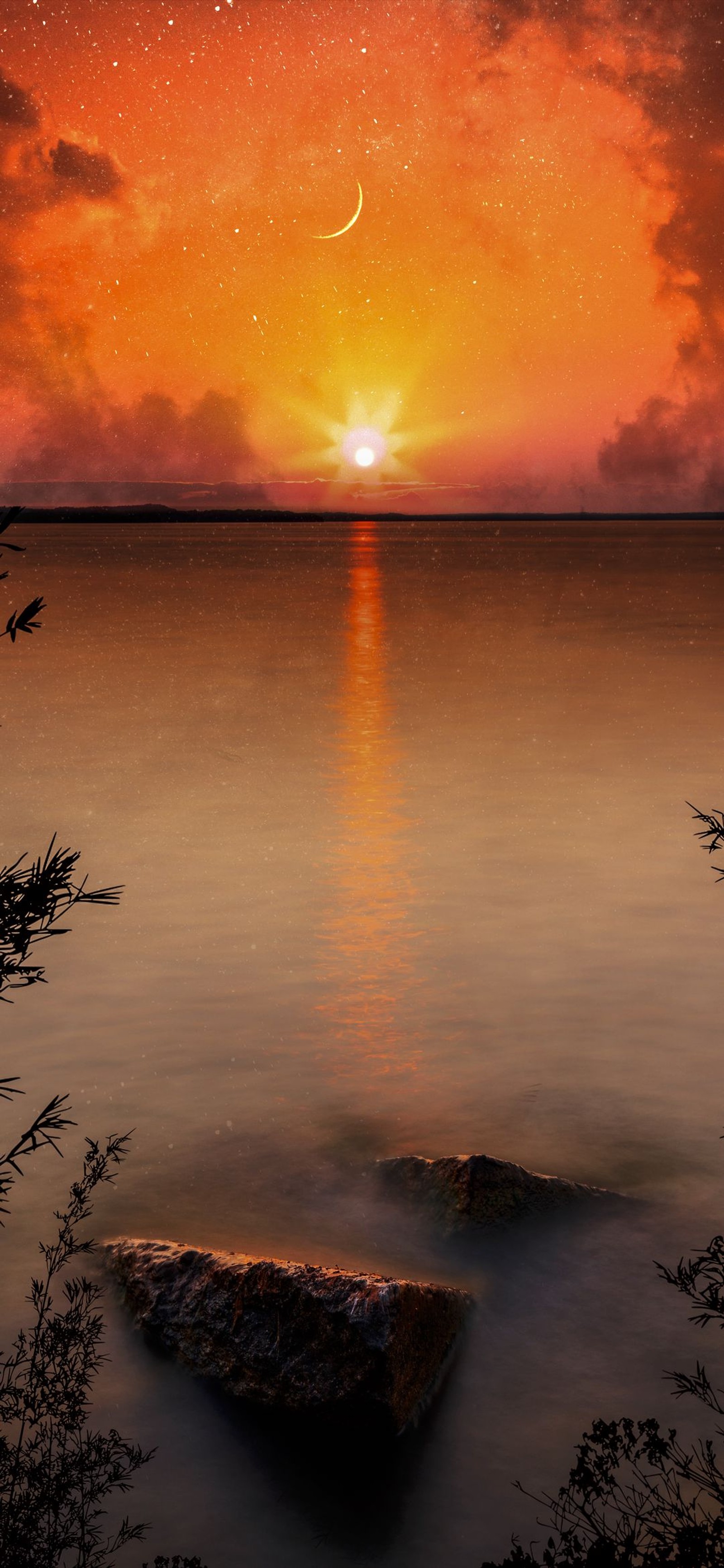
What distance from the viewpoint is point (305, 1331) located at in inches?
310

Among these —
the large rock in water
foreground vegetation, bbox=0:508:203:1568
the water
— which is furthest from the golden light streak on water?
foreground vegetation, bbox=0:508:203:1568

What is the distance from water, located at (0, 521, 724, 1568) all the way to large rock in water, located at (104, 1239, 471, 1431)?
0.22m

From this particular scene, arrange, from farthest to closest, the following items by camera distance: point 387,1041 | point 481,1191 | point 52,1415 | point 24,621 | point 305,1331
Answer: point 387,1041, point 481,1191, point 305,1331, point 52,1415, point 24,621

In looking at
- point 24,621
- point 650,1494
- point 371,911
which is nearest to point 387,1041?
point 371,911

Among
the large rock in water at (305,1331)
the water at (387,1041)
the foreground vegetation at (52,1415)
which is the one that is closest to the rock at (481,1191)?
the water at (387,1041)

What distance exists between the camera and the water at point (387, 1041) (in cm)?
802

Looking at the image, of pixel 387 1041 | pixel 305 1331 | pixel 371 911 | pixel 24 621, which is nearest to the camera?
pixel 24 621

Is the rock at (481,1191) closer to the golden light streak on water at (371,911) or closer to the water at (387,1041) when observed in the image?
the water at (387,1041)

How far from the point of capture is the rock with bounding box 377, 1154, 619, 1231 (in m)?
10.1

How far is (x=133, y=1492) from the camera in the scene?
7836 mm

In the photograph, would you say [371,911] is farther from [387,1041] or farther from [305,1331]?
[305,1331]

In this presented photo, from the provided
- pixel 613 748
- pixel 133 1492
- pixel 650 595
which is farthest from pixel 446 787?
pixel 650 595

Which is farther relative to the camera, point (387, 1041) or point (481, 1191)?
point (387, 1041)

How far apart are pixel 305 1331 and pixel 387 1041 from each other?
672cm
